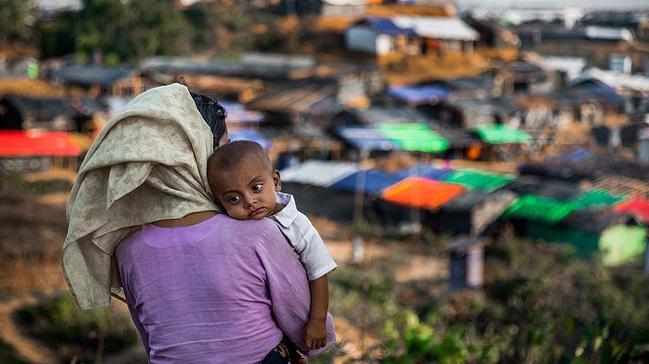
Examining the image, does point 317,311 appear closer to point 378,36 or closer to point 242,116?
point 242,116

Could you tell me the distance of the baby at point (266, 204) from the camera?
6.13ft

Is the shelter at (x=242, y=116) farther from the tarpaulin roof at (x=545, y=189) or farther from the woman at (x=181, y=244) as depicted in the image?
the woman at (x=181, y=244)

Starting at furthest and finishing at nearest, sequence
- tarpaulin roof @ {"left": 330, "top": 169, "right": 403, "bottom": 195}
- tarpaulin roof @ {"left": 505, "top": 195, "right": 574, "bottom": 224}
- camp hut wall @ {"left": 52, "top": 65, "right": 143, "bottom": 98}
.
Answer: camp hut wall @ {"left": 52, "top": 65, "right": 143, "bottom": 98}, tarpaulin roof @ {"left": 330, "top": 169, "right": 403, "bottom": 195}, tarpaulin roof @ {"left": 505, "top": 195, "right": 574, "bottom": 224}

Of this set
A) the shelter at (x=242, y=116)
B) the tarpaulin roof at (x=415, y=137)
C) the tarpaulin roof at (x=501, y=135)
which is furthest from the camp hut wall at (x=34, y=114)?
the tarpaulin roof at (x=501, y=135)

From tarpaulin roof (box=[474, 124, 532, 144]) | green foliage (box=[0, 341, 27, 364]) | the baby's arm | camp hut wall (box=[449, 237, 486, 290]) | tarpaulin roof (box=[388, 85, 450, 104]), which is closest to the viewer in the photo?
the baby's arm

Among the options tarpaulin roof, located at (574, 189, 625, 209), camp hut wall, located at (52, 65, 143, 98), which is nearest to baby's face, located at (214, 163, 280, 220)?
tarpaulin roof, located at (574, 189, 625, 209)

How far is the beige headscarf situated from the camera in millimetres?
1887

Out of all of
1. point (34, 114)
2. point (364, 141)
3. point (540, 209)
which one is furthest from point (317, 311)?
point (34, 114)

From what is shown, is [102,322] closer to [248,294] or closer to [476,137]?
[248,294]

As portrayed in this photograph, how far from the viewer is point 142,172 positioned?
188cm

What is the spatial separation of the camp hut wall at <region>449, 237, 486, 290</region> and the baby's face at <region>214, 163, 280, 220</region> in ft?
36.9

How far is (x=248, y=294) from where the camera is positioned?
188cm

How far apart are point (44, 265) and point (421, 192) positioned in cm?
1035

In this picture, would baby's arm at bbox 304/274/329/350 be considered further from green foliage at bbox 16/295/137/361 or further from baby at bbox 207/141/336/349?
green foliage at bbox 16/295/137/361
